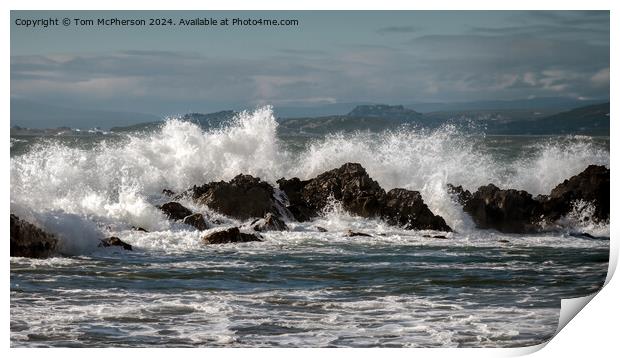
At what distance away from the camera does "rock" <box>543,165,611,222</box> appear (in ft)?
39.7

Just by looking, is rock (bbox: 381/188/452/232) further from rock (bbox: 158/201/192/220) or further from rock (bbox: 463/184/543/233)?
rock (bbox: 158/201/192/220)

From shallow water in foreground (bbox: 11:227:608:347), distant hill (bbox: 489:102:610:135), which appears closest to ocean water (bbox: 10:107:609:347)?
shallow water in foreground (bbox: 11:227:608:347)

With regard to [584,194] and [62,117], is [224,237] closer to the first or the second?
[62,117]

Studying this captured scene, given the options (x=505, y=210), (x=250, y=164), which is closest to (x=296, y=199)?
(x=250, y=164)

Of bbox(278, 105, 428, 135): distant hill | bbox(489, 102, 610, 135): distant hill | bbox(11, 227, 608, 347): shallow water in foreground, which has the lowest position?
bbox(11, 227, 608, 347): shallow water in foreground

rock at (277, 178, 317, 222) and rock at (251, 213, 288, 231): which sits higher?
rock at (277, 178, 317, 222)

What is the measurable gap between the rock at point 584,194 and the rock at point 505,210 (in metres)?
0.20

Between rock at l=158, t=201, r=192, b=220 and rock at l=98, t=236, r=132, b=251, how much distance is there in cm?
169

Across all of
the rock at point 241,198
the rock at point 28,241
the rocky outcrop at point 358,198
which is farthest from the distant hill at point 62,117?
the rocky outcrop at point 358,198

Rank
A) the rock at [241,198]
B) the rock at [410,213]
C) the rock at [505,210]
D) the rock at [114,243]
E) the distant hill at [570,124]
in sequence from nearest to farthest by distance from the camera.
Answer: the distant hill at [570,124]
the rock at [114,243]
the rock at [505,210]
the rock at [410,213]
the rock at [241,198]

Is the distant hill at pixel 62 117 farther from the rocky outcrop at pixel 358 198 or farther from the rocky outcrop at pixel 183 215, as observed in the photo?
the rocky outcrop at pixel 358 198

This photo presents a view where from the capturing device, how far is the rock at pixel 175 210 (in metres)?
13.7

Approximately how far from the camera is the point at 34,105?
10133 mm

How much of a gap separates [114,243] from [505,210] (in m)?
5.15
